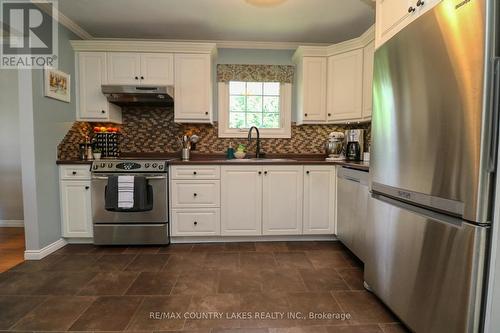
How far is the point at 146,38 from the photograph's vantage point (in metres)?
3.24

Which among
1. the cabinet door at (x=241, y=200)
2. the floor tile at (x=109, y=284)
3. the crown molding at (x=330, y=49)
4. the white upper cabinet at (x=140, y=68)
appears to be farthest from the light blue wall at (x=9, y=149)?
the crown molding at (x=330, y=49)

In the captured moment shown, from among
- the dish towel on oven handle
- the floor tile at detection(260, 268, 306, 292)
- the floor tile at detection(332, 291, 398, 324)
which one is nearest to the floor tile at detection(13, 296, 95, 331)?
the dish towel on oven handle

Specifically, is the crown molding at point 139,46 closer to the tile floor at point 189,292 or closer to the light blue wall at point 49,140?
the light blue wall at point 49,140

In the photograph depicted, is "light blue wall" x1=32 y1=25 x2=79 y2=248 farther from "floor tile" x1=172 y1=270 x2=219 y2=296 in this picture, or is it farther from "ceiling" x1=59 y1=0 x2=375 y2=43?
"floor tile" x1=172 y1=270 x2=219 y2=296

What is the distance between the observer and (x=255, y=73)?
134 inches

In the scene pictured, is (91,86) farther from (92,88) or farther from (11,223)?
(11,223)

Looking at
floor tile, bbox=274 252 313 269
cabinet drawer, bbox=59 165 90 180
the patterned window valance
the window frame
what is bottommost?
floor tile, bbox=274 252 313 269

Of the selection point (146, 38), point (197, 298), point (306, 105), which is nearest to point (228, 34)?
point (146, 38)

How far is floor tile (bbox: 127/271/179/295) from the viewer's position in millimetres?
1923

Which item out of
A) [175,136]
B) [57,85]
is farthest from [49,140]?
[175,136]

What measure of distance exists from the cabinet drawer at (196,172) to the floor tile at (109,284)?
1021mm

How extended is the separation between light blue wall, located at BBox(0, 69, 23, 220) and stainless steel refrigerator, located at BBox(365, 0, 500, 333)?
420 centimetres

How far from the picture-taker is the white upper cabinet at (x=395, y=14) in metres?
1.40

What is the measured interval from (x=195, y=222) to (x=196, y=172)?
535mm
